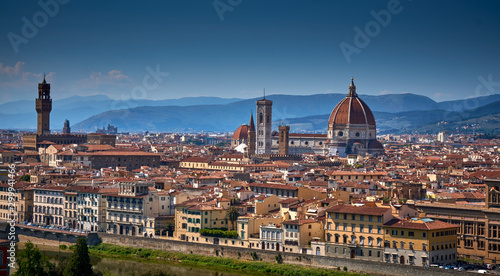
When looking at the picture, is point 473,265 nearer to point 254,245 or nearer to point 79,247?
point 254,245

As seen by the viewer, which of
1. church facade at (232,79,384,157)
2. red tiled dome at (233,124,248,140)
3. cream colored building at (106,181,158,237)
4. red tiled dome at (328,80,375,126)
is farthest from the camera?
red tiled dome at (233,124,248,140)

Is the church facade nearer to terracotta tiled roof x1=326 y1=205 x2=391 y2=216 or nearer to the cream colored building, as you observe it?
the cream colored building

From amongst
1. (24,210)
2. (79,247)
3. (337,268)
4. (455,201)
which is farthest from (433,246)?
(24,210)

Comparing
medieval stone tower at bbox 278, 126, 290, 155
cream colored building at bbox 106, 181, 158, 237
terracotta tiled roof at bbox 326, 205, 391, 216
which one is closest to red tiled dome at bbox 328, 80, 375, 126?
medieval stone tower at bbox 278, 126, 290, 155

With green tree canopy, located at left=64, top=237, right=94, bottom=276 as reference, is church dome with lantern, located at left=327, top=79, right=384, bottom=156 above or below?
above

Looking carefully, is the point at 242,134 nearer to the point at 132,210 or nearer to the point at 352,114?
the point at 352,114

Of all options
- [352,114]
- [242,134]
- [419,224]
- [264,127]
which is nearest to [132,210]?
[419,224]
